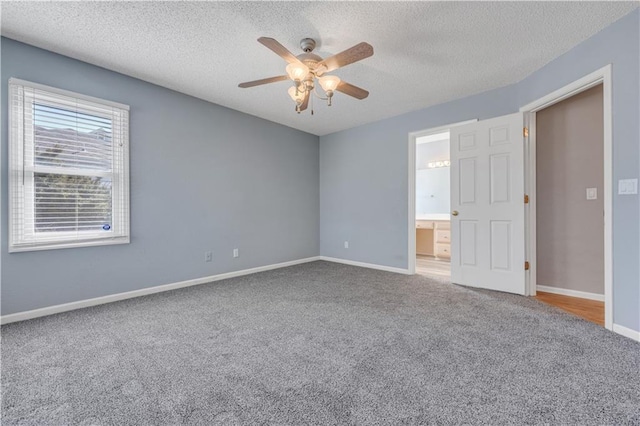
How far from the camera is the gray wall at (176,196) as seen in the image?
8.52ft

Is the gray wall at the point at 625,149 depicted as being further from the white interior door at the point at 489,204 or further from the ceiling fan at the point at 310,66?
the ceiling fan at the point at 310,66

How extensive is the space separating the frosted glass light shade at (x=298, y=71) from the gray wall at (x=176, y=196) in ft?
6.82

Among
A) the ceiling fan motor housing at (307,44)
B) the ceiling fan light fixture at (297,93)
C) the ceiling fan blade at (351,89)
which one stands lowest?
the ceiling fan light fixture at (297,93)

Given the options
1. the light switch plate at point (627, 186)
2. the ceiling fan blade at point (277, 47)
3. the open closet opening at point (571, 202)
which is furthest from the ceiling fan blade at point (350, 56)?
the open closet opening at point (571, 202)

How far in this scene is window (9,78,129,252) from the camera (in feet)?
8.13

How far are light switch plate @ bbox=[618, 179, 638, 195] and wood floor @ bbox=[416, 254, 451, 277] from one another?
91.0 inches

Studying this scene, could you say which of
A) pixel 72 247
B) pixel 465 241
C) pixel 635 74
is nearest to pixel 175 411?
pixel 72 247

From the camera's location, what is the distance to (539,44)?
2514 mm

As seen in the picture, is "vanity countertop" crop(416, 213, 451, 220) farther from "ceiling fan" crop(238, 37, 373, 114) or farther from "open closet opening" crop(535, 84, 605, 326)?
"ceiling fan" crop(238, 37, 373, 114)

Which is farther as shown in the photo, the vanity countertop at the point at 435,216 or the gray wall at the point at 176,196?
the vanity countertop at the point at 435,216

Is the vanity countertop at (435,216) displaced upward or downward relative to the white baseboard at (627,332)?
upward

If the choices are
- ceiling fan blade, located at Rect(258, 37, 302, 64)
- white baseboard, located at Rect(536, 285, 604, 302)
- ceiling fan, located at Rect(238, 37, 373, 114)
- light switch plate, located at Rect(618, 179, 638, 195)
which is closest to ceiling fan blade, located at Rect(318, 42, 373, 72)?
ceiling fan, located at Rect(238, 37, 373, 114)

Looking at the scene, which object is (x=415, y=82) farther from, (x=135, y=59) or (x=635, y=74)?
(x=135, y=59)

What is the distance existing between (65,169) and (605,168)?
4896 millimetres
